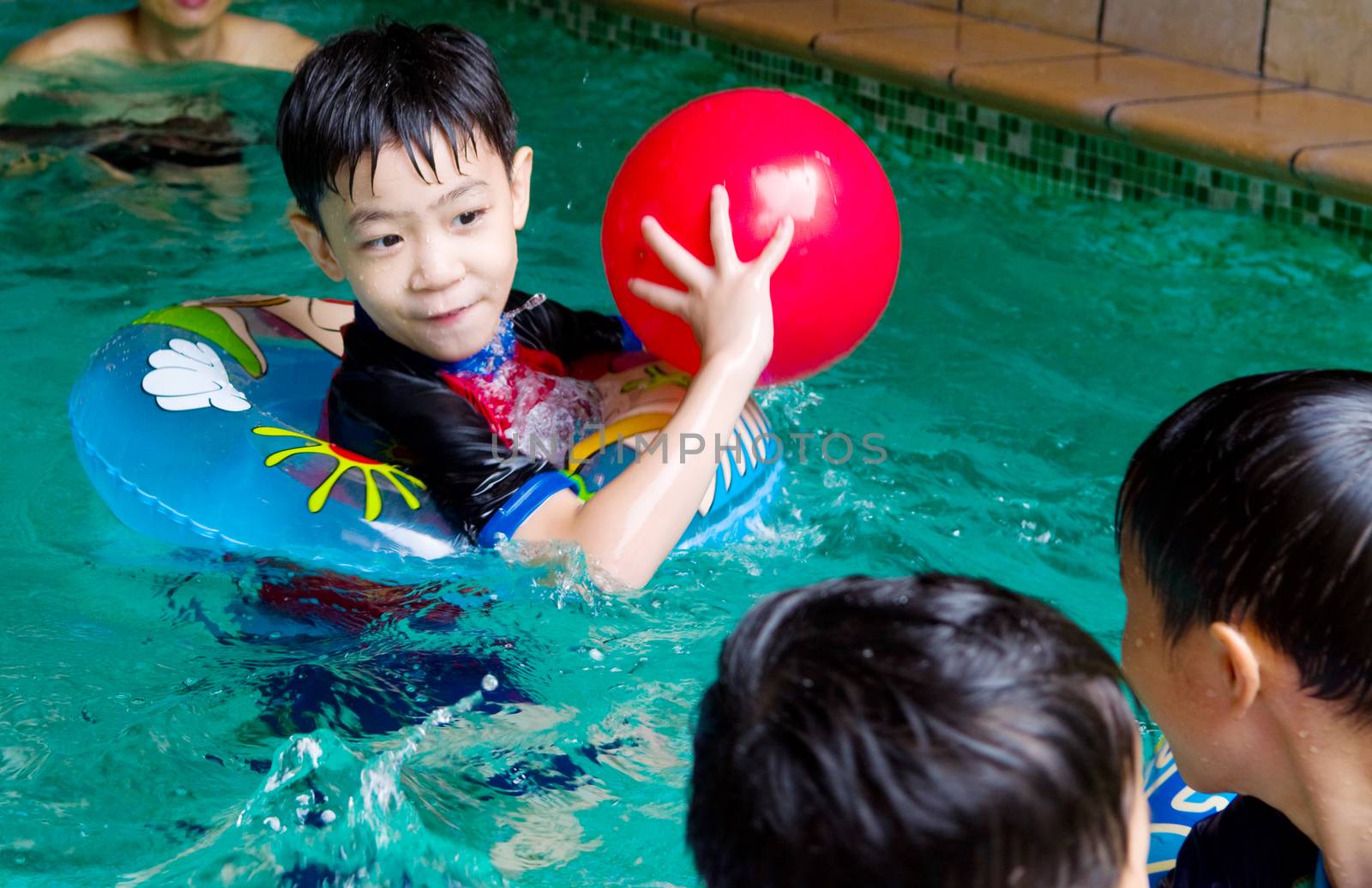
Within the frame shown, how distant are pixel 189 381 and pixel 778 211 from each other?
4.06 ft

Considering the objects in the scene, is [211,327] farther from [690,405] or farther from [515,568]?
[690,405]

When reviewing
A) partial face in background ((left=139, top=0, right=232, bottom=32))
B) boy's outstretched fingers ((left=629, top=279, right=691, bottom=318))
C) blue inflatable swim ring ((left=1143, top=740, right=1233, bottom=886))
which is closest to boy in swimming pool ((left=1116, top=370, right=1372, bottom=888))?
blue inflatable swim ring ((left=1143, top=740, right=1233, bottom=886))

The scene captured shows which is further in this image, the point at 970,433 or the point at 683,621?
the point at 970,433

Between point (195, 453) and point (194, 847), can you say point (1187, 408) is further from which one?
point (195, 453)

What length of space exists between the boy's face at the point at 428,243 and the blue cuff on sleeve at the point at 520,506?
0.31m

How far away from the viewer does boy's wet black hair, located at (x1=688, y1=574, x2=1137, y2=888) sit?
1.04 m

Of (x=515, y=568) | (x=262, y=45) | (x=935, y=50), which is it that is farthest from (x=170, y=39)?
(x=515, y=568)

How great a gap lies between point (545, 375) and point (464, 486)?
40 cm

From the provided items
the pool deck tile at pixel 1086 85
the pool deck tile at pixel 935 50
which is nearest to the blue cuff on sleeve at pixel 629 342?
the pool deck tile at pixel 1086 85

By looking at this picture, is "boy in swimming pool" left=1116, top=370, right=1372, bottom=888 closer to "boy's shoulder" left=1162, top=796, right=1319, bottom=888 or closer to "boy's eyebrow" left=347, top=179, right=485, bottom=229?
"boy's shoulder" left=1162, top=796, right=1319, bottom=888

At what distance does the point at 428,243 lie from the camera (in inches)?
96.8

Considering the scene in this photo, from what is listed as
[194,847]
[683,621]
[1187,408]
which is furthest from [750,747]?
[683,621]

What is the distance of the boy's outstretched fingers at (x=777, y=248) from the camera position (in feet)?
7.54

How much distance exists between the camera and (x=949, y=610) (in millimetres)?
1135
